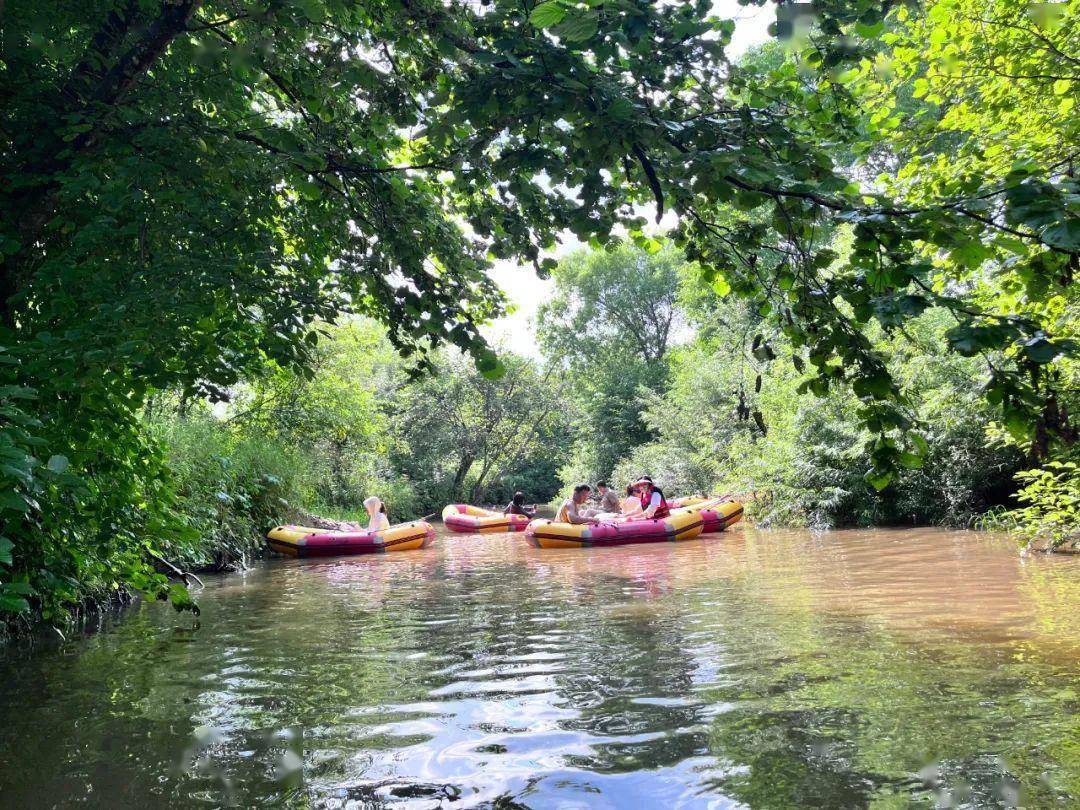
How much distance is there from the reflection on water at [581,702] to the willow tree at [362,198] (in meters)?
0.94

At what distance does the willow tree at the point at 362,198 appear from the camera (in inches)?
91.2

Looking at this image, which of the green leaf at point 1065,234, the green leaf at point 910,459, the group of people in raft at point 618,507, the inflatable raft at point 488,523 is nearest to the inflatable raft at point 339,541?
the group of people in raft at point 618,507

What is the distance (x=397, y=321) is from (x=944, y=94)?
19.6 feet

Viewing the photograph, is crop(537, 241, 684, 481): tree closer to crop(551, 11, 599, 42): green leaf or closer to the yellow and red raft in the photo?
the yellow and red raft

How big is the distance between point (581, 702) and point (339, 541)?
34.6ft

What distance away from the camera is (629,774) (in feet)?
9.58

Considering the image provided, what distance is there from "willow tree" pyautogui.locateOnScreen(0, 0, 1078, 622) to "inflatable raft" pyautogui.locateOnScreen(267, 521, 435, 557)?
786 centimetres

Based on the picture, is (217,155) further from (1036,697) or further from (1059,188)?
(1036,697)

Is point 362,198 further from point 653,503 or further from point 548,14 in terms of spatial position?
point 653,503

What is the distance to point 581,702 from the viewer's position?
384 cm

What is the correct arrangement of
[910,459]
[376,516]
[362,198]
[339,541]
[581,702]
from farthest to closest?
Result: [376,516]
[339,541]
[362,198]
[581,702]
[910,459]

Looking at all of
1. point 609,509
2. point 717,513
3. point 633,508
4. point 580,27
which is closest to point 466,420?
point 609,509

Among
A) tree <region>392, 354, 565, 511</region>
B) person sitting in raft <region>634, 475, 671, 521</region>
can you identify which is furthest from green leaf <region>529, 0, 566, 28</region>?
tree <region>392, 354, 565, 511</region>

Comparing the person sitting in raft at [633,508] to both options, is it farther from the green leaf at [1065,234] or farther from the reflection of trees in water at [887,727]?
the green leaf at [1065,234]
